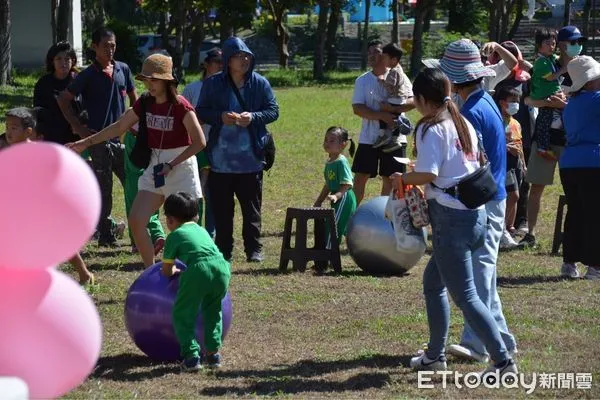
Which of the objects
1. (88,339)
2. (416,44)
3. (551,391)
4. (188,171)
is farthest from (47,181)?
(416,44)

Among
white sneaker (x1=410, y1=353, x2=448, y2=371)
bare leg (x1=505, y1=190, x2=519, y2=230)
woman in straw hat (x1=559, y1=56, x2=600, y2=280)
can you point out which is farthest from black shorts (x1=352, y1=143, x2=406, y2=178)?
white sneaker (x1=410, y1=353, x2=448, y2=371)

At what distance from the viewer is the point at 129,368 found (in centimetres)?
748

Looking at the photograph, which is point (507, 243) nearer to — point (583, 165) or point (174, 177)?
point (583, 165)

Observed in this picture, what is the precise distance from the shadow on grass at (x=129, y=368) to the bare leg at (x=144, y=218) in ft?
5.99

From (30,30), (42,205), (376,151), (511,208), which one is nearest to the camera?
(42,205)

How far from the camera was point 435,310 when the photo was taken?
7.12 meters

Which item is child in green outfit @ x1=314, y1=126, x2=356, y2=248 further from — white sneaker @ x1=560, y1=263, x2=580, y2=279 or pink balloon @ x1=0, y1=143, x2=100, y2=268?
pink balloon @ x1=0, y1=143, x2=100, y2=268

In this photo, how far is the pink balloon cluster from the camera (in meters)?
4.00

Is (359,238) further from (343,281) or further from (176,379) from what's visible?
(176,379)

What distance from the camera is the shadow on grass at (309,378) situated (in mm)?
6938

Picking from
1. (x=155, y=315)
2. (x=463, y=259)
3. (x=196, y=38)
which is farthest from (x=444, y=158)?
(x=196, y=38)

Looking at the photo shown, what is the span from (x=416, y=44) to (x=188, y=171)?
3863 cm

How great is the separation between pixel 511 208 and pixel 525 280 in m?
1.99

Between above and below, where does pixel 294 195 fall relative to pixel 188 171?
below
